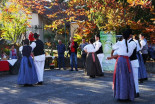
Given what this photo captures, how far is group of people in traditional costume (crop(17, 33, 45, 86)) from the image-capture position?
393 inches

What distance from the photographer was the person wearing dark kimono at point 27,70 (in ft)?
32.7

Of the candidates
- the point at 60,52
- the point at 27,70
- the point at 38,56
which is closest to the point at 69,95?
the point at 27,70

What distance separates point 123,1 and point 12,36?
1358cm

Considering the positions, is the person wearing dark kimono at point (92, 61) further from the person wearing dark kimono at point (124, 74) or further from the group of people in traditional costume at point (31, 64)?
the person wearing dark kimono at point (124, 74)

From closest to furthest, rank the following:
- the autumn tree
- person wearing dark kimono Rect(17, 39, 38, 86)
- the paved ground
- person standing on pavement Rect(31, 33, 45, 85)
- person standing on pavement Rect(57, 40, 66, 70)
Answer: the paved ground, person wearing dark kimono Rect(17, 39, 38, 86), person standing on pavement Rect(31, 33, 45, 85), person standing on pavement Rect(57, 40, 66, 70), the autumn tree

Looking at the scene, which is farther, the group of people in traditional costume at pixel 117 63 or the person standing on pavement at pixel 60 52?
the person standing on pavement at pixel 60 52

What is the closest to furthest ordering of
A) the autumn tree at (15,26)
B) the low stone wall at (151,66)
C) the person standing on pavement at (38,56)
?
the person standing on pavement at (38,56), the low stone wall at (151,66), the autumn tree at (15,26)

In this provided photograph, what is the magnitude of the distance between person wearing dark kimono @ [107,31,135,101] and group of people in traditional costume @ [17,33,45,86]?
4.15 metres

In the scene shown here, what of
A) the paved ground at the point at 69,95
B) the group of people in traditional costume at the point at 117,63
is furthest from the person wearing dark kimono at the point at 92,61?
the paved ground at the point at 69,95

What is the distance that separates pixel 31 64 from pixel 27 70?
0.97ft

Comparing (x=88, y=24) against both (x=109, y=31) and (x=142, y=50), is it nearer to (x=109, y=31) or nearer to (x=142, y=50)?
(x=109, y=31)

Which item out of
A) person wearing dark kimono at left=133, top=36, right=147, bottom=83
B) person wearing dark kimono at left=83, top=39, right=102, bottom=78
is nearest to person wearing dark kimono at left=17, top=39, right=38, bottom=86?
person wearing dark kimono at left=83, top=39, right=102, bottom=78

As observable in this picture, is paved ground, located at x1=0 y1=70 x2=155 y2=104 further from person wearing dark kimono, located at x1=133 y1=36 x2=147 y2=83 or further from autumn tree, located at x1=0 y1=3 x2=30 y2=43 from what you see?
autumn tree, located at x1=0 y1=3 x2=30 y2=43

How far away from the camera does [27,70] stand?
10.0 m
